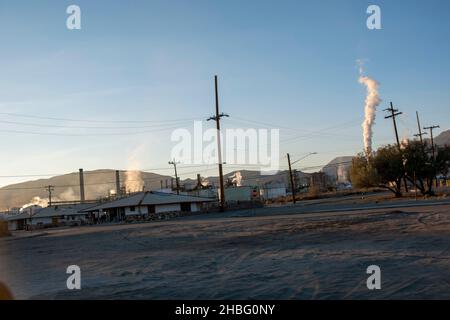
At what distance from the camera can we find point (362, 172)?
185ft

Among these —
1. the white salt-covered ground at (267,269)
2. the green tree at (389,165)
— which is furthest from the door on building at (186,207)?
the white salt-covered ground at (267,269)

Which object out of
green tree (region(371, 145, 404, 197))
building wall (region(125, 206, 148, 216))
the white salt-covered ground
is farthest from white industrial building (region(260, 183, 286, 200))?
the white salt-covered ground

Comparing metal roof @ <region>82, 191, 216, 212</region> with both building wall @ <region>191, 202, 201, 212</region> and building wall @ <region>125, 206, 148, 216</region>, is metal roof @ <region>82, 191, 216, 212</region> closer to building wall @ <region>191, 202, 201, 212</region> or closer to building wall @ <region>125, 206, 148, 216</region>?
building wall @ <region>125, 206, 148, 216</region>

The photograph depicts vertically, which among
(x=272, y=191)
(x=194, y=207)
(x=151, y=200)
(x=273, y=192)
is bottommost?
(x=194, y=207)

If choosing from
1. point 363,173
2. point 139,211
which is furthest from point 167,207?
point 363,173

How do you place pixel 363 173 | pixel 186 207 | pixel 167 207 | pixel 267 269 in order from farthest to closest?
pixel 186 207
pixel 167 207
pixel 363 173
pixel 267 269

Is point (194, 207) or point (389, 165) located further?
point (194, 207)

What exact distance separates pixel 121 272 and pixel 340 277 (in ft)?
19.5

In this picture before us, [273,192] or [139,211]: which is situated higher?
[273,192]

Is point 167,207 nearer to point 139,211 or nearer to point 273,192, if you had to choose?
point 139,211

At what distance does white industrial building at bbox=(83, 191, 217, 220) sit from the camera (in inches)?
2511

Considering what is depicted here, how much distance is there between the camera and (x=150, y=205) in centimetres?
6425
